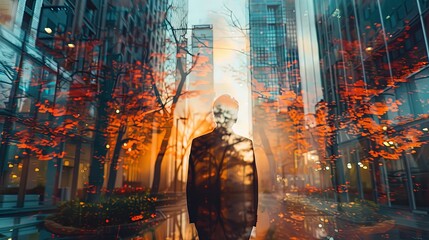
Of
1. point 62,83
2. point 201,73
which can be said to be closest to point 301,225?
point 201,73

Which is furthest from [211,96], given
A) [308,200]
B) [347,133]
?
[347,133]

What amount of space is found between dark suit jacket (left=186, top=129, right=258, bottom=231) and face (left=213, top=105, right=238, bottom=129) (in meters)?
0.07

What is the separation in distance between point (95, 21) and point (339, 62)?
5795 mm

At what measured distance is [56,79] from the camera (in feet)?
15.3

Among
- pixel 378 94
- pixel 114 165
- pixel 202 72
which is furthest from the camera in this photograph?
pixel 378 94

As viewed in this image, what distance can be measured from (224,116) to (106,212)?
10.9 ft

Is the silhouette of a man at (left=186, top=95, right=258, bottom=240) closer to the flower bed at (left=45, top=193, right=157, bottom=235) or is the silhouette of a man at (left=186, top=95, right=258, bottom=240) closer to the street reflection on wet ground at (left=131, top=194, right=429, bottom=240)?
the street reflection on wet ground at (left=131, top=194, right=429, bottom=240)

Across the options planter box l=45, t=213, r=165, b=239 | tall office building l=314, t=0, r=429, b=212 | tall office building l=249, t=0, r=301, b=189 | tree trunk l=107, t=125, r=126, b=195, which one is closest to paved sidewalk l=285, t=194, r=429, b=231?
tall office building l=314, t=0, r=429, b=212

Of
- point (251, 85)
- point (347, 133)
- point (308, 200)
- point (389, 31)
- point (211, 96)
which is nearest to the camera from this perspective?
point (211, 96)

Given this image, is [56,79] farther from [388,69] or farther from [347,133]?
[388,69]
